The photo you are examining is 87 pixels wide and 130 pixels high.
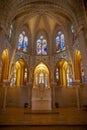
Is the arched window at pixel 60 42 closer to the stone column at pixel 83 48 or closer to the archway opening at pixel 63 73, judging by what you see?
the archway opening at pixel 63 73

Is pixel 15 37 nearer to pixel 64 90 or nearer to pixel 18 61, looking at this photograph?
pixel 18 61

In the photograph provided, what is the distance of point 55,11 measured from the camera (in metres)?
21.5

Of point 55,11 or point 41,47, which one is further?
point 41,47

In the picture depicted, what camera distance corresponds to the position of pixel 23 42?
24.6 meters

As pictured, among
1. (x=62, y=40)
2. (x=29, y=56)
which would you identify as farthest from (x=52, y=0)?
(x=29, y=56)

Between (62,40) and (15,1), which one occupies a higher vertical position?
(15,1)

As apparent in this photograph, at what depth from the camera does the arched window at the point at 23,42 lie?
23997 millimetres

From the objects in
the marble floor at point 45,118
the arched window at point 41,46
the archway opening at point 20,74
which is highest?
the arched window at point 41,46

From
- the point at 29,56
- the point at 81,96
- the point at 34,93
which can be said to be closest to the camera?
the point at 34,93

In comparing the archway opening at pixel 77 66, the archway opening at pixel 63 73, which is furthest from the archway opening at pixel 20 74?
the archway opening at pixel 77 66

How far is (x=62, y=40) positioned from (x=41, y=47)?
3.54 meters

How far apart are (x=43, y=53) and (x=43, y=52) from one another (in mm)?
210

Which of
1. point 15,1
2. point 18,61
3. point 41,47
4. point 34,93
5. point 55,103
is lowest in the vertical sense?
point 55,103

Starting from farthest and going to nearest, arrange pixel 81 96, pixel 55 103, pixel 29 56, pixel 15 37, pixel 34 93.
Result: pixel 29 56
pixel 15 37
pixel 55 103
pixel 81 96
pixel 34 93
